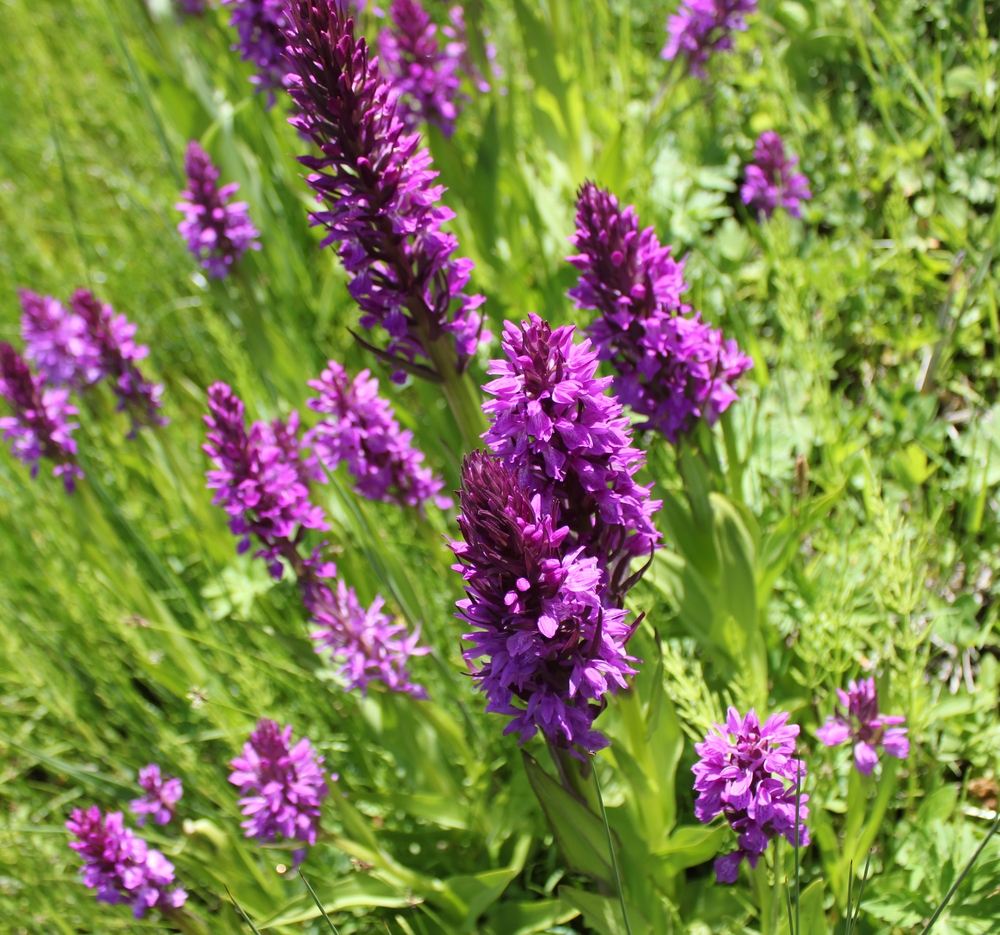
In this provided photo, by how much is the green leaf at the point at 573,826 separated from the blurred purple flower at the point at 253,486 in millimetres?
1071

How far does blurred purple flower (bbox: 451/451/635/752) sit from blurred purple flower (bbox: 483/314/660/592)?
0.25 feet

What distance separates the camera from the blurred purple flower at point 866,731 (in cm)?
184

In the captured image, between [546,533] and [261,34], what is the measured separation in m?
2.76

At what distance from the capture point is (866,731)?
1.87 meters

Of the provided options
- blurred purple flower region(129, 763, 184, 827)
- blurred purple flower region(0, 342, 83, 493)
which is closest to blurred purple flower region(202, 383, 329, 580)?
blurred purple flower region(129, 763, 184, 827)

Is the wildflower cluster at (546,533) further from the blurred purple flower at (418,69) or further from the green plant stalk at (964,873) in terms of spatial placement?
the blurred purple flower at (418,69)

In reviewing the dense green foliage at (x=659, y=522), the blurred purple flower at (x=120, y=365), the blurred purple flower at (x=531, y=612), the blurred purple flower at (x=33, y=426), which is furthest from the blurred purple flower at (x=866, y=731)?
the blurred purple flower at (x=33, y=426)

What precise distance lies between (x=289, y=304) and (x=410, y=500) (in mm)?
2046

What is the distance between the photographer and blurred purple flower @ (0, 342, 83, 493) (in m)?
3.03

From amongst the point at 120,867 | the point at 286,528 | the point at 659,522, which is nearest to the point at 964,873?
the point at 659,522

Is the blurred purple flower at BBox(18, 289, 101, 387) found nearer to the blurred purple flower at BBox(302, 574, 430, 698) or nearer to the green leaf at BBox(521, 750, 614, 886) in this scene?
the blurred purple flower at BBox(302, 574, 430, 698)

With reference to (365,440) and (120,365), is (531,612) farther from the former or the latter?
(120,365)

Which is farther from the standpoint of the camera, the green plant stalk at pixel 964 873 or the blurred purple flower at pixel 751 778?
the blurred purple flower at pixel 751 778

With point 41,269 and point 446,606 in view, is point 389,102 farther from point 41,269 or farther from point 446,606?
point 41,269
